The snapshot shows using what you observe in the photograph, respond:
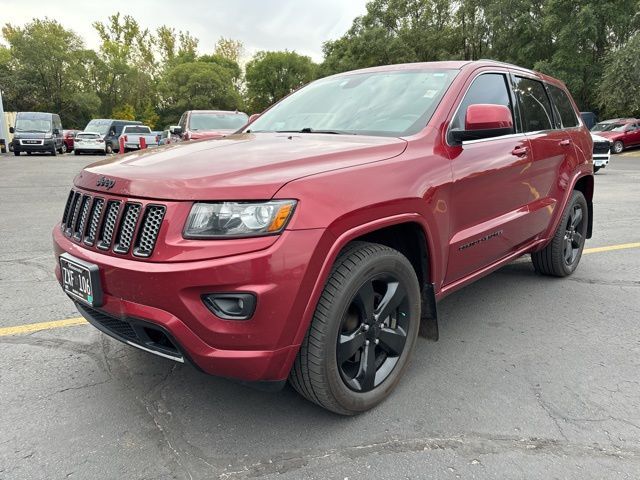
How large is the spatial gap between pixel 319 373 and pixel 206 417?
0.68 m

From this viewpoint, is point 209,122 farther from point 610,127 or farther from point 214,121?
point 610,127

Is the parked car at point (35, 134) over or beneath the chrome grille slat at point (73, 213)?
over

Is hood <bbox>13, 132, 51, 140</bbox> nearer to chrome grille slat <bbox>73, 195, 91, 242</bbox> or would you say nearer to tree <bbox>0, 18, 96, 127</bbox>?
chrome grille slat <bbox>73, 195, 91, 242</bbox>

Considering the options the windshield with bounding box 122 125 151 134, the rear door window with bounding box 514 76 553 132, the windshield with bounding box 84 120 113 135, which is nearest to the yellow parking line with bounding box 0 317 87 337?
the rear door window with bounding box 514 76 553 132

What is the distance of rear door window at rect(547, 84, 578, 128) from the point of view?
14.4 ft

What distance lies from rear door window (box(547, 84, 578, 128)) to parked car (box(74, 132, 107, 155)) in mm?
24355

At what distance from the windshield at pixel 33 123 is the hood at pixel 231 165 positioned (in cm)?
2455

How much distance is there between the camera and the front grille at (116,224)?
2.07 metres

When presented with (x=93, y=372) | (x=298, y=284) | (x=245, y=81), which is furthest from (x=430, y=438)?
(x=245, y=81)

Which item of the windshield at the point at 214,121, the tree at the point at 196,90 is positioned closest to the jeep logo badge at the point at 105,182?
the windshield at the point at 214,121

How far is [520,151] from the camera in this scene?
138 inches

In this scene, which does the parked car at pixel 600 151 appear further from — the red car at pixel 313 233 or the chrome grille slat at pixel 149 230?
the chrome grille slat at pixel 149 230

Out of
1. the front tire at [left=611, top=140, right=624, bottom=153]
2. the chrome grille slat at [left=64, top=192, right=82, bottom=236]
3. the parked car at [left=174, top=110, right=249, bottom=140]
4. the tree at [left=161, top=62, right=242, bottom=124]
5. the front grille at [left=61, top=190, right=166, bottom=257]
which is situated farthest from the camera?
the tree at [left=161, top=62, right=242, bottom=124]

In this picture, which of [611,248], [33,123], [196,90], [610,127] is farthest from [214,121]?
[196,90]
